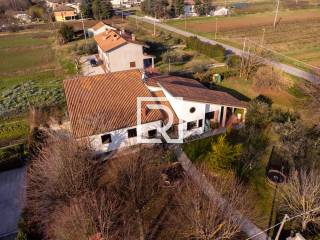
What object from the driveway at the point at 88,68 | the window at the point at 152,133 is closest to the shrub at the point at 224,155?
the window at the point at 152,133

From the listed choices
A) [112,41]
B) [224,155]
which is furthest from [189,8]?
[224,155]

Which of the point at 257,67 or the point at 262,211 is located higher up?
the point at 257,67

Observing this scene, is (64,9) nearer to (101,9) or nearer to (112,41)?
(101,9)

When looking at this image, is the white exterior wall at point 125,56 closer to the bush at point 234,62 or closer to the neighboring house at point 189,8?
the bush at point 234,62

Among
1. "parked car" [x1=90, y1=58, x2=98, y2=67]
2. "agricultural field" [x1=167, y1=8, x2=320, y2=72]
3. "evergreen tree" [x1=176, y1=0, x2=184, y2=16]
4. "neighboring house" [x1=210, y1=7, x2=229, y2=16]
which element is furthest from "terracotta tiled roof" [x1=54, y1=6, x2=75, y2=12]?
"parked car" [x1=90, y1=58, x2=98, y2=67]

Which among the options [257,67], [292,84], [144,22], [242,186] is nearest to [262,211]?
[242,186]

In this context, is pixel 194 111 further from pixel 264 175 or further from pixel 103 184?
pixel 103 184
